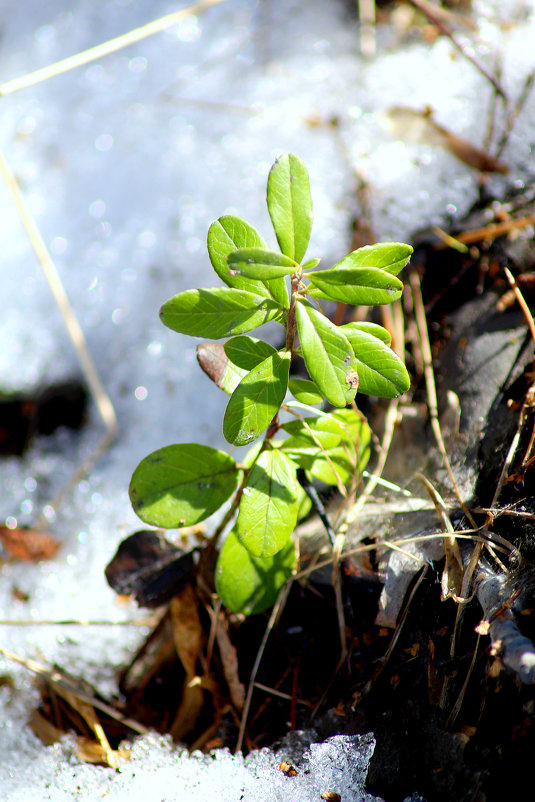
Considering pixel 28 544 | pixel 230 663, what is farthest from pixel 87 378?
pixel 230 663

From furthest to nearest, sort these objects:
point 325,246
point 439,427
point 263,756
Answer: point 325,246
point 439,427
point 263,756

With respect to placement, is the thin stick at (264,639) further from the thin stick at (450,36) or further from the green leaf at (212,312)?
the thin stick at (450,36)

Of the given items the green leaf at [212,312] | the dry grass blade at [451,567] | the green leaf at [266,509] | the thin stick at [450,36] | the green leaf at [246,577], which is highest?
the thin stick at [450,36]

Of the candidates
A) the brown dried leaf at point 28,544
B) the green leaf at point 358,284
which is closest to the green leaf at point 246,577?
the green leaf at point 358,284

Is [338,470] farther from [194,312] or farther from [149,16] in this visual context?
[149,16]

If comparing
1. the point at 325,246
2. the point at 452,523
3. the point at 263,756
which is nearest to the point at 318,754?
the point at 263,756

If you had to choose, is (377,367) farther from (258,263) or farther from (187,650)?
(187,650)
